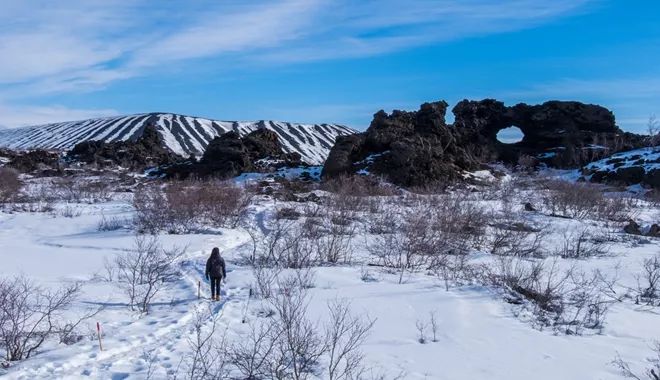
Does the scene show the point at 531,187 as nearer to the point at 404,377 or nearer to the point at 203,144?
the point at 404,377

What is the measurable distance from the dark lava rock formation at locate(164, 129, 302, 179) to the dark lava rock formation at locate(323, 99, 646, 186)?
20.1 ft

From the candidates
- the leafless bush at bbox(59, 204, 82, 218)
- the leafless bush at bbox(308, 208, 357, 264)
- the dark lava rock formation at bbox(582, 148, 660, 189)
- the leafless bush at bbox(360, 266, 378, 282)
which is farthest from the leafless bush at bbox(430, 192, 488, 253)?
the dark lava rock formation at bbox(582, 148, 660, 189)

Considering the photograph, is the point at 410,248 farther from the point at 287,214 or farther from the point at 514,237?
the point at 287,214

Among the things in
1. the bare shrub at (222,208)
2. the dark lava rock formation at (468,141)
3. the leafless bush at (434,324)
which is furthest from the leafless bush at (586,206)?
the leafless bush at (434,324)

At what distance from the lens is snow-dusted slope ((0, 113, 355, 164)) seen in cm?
5969

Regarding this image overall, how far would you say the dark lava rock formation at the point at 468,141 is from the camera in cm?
2833

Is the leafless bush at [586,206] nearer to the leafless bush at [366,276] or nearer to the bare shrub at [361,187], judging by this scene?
the bare shrub at [361,187]

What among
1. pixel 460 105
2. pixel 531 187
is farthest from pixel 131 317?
pixel 460 105

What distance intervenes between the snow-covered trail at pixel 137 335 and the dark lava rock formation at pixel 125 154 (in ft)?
102

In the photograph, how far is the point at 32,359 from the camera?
242 inches

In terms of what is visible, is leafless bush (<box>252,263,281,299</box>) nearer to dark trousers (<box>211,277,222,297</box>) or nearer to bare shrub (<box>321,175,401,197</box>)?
dark trousers (<box>211,277,222,297</box>)

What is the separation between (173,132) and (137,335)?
60.0 metres

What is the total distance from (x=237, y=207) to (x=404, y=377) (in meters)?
14.2

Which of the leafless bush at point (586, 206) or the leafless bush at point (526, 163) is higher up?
the leafless bush at point (526, 163)
